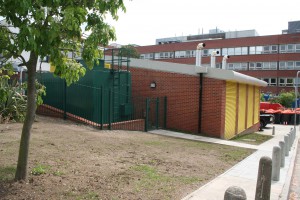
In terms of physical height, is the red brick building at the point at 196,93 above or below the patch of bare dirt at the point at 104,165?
above

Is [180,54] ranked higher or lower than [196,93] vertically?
higher

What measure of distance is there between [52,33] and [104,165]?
405 centimetres

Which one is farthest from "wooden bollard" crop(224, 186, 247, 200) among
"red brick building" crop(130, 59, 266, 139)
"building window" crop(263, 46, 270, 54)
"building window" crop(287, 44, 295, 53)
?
"building window" crop(263, 46, 270, 54)

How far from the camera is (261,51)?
2200 inches

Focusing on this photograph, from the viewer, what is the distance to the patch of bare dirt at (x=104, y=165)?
569 cm

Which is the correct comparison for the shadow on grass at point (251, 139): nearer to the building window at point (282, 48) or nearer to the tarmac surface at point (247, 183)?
the tarmac surface at point (247, 183)

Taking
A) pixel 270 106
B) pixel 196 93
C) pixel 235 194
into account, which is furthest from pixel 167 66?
pixel 270 106

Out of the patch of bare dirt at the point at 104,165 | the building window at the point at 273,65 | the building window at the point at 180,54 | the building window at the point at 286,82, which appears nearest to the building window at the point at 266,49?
the building window at the point at 273,65

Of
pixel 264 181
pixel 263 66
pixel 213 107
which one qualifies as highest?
pixel 263 66

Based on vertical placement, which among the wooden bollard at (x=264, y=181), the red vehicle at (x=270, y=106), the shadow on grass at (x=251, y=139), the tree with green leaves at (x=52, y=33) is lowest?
the shadow on grass at (x=251, y=139)

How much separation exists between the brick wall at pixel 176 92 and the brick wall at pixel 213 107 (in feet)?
1.42

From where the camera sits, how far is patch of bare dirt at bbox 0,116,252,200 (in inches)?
224

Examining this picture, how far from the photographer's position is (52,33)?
434 centimetres

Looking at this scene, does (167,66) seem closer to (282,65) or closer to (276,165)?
(276,165)
